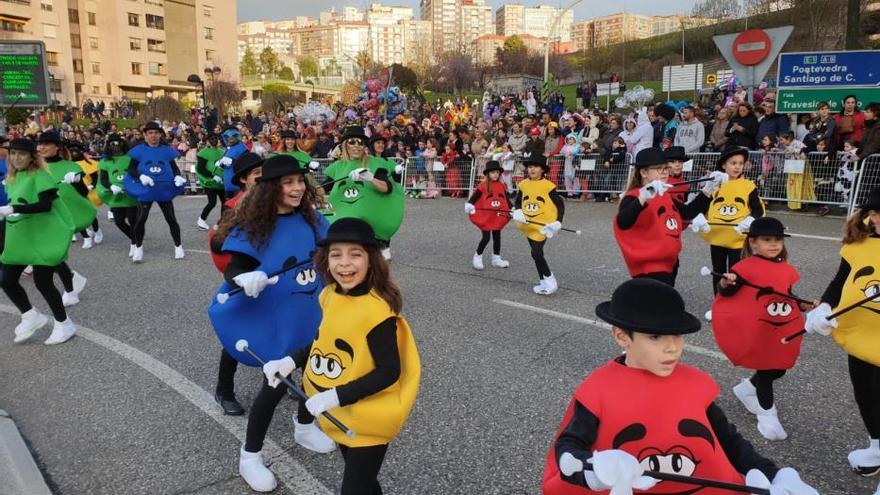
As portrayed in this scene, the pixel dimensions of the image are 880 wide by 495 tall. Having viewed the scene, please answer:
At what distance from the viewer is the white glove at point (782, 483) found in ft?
6.26

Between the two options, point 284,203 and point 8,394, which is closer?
point 284,203

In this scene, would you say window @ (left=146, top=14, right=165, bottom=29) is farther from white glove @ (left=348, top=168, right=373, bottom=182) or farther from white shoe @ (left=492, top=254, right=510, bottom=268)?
white glove @ (left=348, top=168, right=373, bottom=182)

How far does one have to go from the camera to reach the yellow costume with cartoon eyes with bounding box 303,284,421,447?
2.72 meters

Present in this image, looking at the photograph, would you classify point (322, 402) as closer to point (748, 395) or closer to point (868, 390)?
point (868, 390)

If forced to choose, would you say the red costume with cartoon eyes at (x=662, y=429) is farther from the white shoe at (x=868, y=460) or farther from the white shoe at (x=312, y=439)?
the white shoe at (x=312, y=439)

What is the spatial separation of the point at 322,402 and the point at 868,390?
119 inches

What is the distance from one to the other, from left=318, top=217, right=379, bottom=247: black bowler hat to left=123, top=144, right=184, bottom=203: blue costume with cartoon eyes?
320 inches

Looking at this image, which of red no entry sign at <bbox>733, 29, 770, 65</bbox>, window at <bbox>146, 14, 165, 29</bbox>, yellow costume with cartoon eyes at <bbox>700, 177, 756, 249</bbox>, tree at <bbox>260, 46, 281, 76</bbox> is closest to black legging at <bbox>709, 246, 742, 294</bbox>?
yellow costume with cartoon eyes at <bbox>700, 177, 756, 249</bbox>

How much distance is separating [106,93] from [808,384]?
79371 mm

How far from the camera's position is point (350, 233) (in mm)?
2812

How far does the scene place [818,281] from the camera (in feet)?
24.4

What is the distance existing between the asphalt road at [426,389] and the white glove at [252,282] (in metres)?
1.14

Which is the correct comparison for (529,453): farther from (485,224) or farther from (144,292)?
(144,292)

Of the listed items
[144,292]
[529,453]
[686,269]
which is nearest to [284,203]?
[529,453]
